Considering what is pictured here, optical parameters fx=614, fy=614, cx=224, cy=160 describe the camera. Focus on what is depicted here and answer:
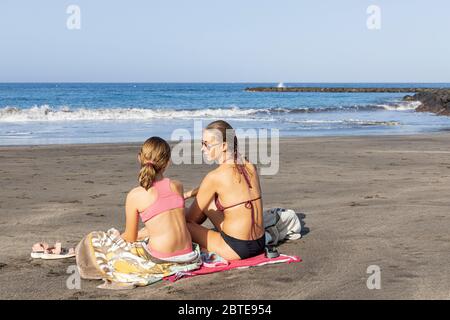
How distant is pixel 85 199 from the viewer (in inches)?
328

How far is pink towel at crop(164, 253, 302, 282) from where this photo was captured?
193 inches

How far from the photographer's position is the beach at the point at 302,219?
15.3 ft

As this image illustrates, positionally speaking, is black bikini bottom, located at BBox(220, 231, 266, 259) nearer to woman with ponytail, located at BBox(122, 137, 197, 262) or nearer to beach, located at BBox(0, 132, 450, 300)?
beach, located at BBox(0, 132, 450, 300)

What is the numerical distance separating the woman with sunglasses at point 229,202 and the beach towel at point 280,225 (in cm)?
62

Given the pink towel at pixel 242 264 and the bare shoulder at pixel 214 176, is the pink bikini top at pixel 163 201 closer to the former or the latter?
the bare shoulder at pixel 214 176

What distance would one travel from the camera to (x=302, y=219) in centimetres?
710

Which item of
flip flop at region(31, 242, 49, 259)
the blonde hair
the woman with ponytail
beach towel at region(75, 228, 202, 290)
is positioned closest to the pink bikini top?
the woman with ponytail

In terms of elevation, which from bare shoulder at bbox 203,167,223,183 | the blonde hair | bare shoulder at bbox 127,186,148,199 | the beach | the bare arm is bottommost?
the beach

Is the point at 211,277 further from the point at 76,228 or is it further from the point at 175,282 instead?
the point at 76,228

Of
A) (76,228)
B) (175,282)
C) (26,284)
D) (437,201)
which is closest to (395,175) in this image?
(437,201)

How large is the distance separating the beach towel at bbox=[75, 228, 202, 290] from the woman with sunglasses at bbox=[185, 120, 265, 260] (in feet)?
0.79

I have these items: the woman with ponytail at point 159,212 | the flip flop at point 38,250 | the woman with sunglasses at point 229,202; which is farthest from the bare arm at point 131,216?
the flip flop at point 38,250
